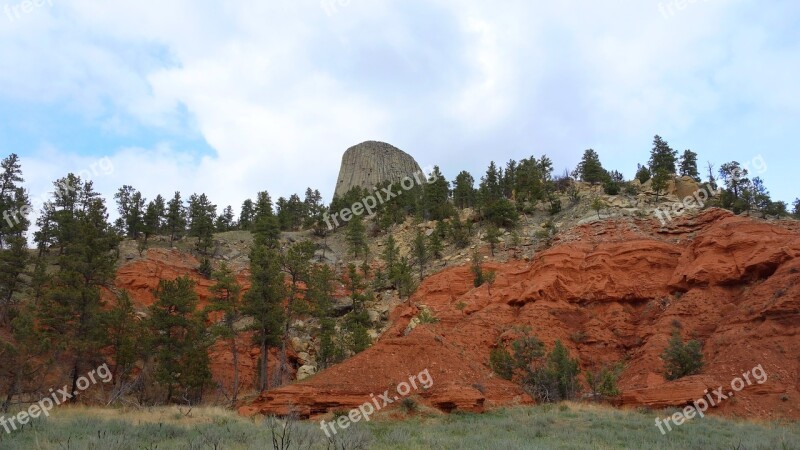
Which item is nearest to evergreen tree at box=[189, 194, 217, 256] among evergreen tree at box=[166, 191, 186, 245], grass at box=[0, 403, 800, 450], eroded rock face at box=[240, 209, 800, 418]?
evergreen tree at box=[166, 191, 186, 245]

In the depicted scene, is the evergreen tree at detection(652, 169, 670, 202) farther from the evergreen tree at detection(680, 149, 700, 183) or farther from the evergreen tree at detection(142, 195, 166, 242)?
the evergreen tree at detection(142, 195, 166, 242)

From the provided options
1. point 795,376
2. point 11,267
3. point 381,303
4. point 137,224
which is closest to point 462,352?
point 795,376

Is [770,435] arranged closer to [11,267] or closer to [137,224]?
[11,267]

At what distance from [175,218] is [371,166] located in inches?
2051

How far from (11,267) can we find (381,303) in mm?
30267

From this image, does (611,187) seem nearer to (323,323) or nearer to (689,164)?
(689,164)

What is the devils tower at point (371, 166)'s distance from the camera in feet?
341

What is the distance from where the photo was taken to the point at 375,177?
4092 inches

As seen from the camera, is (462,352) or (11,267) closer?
(462,352)

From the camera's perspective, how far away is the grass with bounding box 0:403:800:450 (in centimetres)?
1193

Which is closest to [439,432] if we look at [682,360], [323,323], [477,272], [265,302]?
[682,360]

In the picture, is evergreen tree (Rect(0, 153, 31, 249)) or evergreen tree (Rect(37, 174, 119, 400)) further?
evergreen tree (Rect(0, 153, 31, 249))

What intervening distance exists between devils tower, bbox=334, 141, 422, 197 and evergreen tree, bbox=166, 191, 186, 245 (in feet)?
140

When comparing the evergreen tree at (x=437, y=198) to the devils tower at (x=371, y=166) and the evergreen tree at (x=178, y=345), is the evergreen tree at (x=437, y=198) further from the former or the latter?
the evergreen tree at (x=178, y=345)
